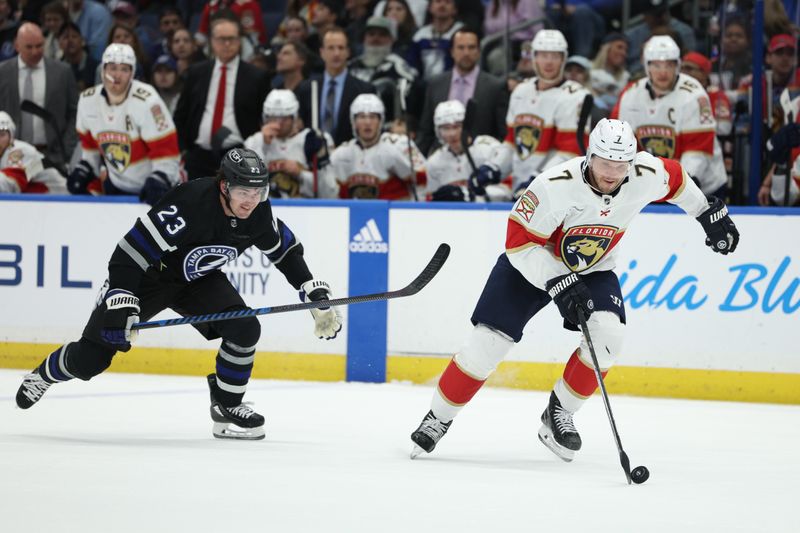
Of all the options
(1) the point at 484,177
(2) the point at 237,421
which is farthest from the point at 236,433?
(1) the point at 484,177

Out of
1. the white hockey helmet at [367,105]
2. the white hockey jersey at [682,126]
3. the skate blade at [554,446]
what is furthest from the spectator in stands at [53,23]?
the skate blade at [554,446]

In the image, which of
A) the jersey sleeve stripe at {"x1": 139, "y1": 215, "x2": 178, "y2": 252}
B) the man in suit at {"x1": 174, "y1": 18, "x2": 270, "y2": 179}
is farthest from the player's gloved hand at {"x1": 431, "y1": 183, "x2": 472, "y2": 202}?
the jersey sleeve stripe at {"x1": 139, "y1": 215, "x2": 178, "y2": 252}

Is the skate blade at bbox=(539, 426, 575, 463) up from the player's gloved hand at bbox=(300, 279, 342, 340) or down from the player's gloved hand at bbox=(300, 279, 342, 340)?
down

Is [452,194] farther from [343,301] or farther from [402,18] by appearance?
[343,301]

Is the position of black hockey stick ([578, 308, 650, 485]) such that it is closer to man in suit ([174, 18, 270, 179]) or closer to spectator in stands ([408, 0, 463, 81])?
man in suit ([174, 18, 270, 179])

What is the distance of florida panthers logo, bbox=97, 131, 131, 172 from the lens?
296 inches

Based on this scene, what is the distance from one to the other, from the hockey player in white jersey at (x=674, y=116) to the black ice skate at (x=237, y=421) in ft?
9.32

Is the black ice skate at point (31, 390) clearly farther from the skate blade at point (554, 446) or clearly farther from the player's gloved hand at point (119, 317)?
the skate blade at point (554, 446)

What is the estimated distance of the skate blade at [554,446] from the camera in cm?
507

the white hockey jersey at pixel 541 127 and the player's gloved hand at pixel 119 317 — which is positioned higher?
the white hockey jersey at pixel 541 127

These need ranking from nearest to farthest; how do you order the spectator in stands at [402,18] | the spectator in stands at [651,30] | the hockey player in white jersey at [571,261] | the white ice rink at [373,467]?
the white ice rink at [373,467]
the hockey player in white jersey at [571,261]
the spectator in stands at [651,30]
the spectator in stands at [402,18]

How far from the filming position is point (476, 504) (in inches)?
164

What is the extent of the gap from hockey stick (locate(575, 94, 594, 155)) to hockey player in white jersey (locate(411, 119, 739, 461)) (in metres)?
1.98

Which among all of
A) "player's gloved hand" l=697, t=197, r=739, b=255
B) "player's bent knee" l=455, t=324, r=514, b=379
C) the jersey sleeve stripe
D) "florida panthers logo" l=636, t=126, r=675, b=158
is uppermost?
"florida panthers logo" l=636, t=126, r=675, b=158
